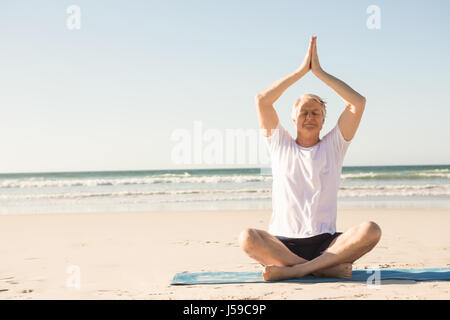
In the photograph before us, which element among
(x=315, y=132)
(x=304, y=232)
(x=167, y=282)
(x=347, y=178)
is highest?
(x=315, y=132)

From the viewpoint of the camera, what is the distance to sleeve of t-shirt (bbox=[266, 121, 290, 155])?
13.6 ft

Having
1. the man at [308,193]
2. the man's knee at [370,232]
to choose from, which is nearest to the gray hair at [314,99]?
the man at [308,193]

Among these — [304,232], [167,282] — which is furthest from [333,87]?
[167,282]

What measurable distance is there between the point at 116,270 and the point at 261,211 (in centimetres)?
696

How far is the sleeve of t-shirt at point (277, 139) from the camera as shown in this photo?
4133 mm

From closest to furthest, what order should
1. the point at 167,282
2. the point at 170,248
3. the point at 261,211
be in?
1. the point at 167,282
2. the point at 170,248
3. the point at 261,211

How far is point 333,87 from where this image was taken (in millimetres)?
4055

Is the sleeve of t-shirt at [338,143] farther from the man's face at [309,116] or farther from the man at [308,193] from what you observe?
the man's face at [309,116]

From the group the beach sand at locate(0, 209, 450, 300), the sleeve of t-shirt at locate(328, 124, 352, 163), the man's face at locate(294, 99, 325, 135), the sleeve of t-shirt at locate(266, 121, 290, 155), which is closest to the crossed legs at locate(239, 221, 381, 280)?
the beach sand at locate(0, 209, 450, 300)

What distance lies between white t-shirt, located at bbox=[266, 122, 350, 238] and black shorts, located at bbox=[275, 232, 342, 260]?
0.04m

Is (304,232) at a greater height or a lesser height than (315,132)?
lesser

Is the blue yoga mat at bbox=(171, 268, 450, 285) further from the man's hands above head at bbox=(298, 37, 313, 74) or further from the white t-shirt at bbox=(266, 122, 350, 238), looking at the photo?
the man's hands above head at bbox=(298, 37, 313, 74)
